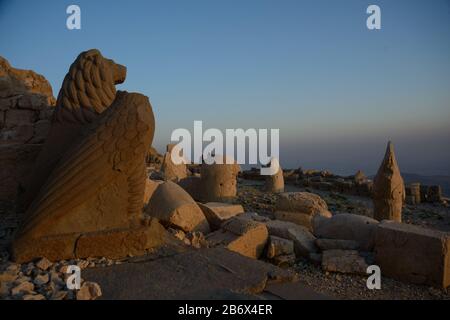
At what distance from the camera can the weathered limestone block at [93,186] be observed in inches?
108

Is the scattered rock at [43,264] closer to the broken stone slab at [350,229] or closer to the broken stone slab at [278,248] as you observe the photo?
the broken stone slab at [278,248]

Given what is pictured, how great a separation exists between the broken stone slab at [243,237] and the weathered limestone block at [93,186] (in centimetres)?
171

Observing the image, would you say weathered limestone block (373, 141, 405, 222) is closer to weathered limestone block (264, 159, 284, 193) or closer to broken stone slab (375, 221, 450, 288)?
broken stone slab (375, 221, 450, 288)

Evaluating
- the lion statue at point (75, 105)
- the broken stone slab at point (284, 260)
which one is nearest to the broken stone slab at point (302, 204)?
the broken stone slab at point (284, 260)

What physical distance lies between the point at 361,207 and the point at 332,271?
6.83m

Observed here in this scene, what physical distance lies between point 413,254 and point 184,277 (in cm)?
316

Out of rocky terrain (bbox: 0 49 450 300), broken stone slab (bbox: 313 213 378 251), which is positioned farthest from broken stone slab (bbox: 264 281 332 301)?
broken stone slab (bbox: 313 213 378 251)

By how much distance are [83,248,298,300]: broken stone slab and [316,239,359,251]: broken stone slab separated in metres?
2.21

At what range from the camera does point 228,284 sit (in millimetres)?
2609

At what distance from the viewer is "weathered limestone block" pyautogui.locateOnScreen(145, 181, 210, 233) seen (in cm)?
489

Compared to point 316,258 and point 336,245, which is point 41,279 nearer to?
point 316,258
